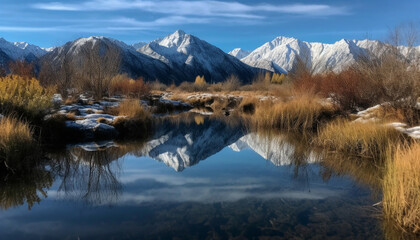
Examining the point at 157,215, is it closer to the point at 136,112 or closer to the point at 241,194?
the point at 241,194

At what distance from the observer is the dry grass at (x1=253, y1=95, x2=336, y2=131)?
11.5 metres

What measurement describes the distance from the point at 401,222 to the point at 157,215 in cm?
320

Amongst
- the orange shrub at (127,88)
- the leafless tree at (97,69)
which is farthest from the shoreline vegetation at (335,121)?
the orange shrub at (127,88)

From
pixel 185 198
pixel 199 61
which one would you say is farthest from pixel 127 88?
pixel 199 61

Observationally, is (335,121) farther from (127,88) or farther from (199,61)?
(199,61)

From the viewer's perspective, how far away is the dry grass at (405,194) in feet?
11.6

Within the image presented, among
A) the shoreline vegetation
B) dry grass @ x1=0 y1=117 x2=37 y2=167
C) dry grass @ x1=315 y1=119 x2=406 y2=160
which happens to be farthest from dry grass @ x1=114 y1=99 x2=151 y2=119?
dry grass @ x1=315 y1=119 x2=406 y2=160

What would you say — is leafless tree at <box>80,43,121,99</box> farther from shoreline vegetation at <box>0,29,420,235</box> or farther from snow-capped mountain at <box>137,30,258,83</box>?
snow-capped mountain at <box>137,30,258,83</box>

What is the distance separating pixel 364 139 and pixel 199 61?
15979 centimetres

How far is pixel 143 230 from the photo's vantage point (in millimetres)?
3896

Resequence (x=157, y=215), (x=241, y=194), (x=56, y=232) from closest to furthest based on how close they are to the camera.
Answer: (x=56, y=232), (x=157, y=215), (x=241, y=194)

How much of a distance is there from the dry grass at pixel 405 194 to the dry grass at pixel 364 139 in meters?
2.94

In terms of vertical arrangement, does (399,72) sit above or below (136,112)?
above

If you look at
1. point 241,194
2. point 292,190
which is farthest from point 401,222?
point 241,194
